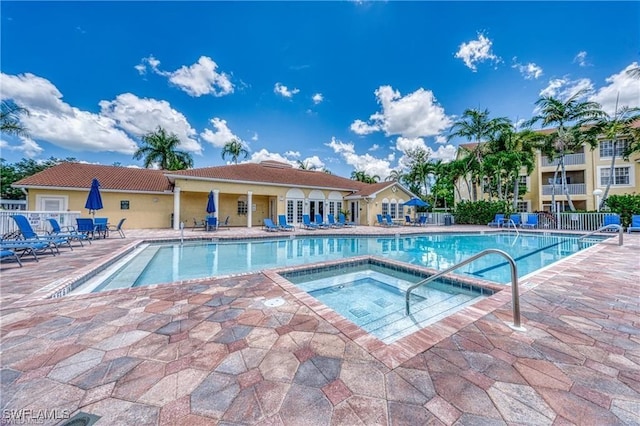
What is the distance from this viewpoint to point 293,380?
79.8 inches

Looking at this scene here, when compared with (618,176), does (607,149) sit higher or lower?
higher

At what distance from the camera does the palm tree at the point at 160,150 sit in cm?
2730

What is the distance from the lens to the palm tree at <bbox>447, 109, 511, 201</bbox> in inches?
805

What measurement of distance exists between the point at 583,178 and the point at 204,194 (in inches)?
1402

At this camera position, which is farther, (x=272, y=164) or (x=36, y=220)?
(x=272, y=164)

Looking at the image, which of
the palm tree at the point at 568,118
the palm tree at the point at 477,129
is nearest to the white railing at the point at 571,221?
the palm tree at the point at 568,118

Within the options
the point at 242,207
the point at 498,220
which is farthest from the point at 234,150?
the point at 498,220

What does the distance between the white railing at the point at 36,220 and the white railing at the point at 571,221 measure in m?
28.0

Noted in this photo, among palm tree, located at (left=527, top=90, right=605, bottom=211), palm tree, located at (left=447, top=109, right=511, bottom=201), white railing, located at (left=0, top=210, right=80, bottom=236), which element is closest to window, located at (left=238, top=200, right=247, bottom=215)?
white railing, located at (left=0, top=210, right=80, bottom=236)

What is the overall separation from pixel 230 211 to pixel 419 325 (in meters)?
19.5

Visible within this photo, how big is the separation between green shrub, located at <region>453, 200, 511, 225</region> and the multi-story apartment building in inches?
77.4

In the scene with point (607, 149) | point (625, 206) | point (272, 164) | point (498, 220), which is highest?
point (607, 149)

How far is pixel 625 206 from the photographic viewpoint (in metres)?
14.8

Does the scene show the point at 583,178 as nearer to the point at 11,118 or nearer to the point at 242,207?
the point at 242,207
